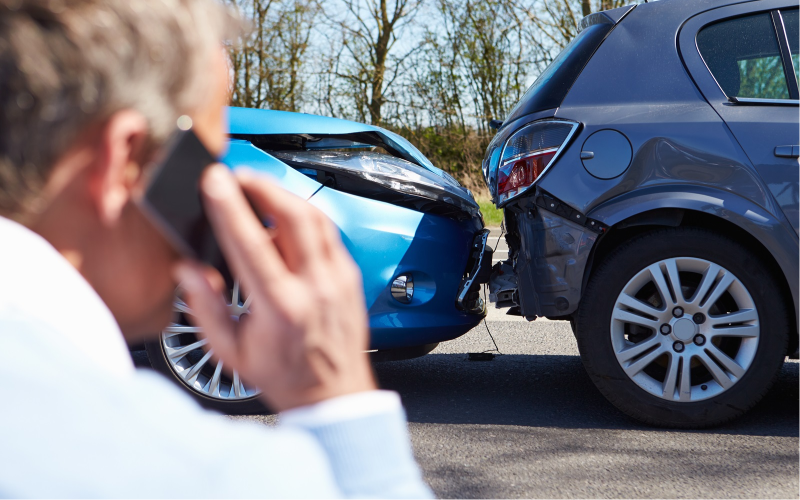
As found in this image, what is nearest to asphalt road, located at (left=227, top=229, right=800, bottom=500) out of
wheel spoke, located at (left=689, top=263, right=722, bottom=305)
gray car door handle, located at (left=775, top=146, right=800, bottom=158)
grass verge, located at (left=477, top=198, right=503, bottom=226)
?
wheel spoke, located at (left=689, top=263, right=722, bottom=305)

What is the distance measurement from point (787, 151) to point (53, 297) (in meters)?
3.09

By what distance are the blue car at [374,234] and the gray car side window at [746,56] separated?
3.92 ft

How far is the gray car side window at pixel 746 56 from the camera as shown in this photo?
3139 mm

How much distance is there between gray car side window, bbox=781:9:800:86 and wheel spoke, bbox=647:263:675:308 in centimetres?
106

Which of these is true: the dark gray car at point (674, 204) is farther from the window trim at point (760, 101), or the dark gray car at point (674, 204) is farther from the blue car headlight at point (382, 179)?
the blue car headlight at point (382, 179)

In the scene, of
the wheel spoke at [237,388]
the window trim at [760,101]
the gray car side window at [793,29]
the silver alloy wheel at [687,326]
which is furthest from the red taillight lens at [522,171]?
the wheel spoke at [237,388]

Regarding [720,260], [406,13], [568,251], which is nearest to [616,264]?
[568,251]

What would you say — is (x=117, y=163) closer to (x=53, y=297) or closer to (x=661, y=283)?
(x=53, y=297)

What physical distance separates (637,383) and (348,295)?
2.81 metres

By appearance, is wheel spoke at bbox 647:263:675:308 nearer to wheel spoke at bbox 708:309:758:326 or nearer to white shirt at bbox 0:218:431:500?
wheel spoke at bbox 708:309:758:326

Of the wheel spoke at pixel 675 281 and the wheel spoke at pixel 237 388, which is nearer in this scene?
the wheel spoke at pixel 675 281

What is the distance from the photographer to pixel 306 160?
3.23 meters

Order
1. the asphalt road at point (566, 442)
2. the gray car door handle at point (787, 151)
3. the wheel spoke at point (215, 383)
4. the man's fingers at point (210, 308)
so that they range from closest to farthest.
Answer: the man's fingers at point (210, 308), the asphalt road at point (566, 442), the gray car door handle at point (787, 151), the wheel spoke at point (215, 383)

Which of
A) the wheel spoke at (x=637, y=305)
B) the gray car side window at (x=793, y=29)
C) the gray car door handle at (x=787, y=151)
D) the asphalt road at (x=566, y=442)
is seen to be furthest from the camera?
the gray car side window at (x=793, y=29)
